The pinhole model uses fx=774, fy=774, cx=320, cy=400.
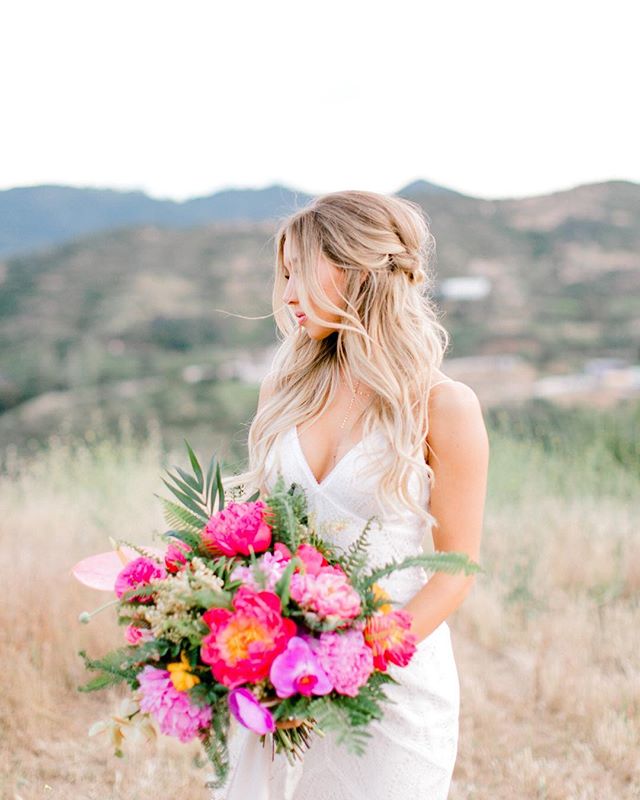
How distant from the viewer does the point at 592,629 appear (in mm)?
4434

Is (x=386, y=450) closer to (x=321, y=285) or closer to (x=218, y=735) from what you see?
(x=321, y=285)

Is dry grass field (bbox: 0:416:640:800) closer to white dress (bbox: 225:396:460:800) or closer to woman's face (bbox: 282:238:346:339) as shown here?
white dress (bbox: 225:396:460:800)

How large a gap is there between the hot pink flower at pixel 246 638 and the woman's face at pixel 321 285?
0.92 m

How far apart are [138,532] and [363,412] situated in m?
3.55

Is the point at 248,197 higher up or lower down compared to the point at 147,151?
lower down

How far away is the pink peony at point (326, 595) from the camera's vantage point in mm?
1379

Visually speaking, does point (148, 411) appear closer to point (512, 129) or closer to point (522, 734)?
point (512, 129)

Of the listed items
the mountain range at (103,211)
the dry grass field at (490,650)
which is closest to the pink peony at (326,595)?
the dry grass field at (490,650)

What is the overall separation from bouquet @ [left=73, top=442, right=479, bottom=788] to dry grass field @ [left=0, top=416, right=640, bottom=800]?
176 cm

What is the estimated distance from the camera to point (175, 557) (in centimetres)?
162

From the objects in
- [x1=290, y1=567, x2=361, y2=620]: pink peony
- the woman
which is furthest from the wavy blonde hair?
[x1=290, y1=567, x2=361, y2=620]: pink peony

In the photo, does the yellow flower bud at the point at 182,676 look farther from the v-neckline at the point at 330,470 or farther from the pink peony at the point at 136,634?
the v-neckline at the point at 330,470

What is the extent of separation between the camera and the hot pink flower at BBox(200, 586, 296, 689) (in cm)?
134

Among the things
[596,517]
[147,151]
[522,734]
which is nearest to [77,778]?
[522,734]
